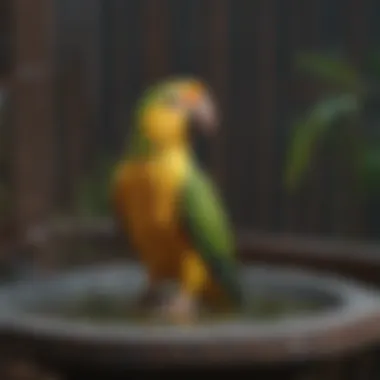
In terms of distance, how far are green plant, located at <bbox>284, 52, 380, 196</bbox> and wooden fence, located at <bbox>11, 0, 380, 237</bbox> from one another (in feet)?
0.10

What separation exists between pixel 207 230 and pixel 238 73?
1.00 metres

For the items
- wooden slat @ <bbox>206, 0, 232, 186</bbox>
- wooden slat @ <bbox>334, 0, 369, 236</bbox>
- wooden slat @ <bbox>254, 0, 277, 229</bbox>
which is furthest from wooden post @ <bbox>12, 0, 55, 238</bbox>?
wooden slat @ <bbox>334, 0, 369, 236</bbox>

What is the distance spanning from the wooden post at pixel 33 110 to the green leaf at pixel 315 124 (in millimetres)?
547

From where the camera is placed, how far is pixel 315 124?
2463 mm

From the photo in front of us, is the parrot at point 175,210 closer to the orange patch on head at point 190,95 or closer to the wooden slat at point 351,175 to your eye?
the orange patch on head at point 190,95

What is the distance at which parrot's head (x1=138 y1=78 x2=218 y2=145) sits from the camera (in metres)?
1.57

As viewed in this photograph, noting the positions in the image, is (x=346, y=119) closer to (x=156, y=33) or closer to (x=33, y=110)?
(x=156, y=33)

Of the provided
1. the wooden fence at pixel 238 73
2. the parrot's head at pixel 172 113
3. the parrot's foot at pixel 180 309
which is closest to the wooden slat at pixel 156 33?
the wooden fence at pixel 238 73

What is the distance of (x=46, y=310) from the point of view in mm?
1543

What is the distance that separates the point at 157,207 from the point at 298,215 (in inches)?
40.9

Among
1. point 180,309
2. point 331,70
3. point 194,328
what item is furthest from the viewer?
point 331,70

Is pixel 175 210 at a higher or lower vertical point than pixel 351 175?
higher

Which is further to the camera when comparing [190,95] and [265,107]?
[265,107]

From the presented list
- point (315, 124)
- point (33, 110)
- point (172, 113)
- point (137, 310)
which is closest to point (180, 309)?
point (137, 310)
